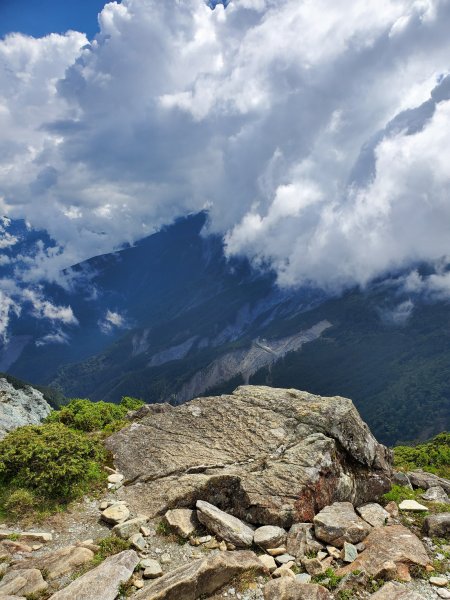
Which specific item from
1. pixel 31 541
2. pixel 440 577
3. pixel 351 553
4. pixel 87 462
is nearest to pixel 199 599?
pixel 351 553

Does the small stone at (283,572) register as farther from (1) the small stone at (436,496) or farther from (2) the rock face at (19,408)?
(2) the rock face at (19,408)

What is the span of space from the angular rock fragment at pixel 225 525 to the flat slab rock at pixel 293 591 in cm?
267

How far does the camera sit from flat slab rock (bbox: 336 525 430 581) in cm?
1455

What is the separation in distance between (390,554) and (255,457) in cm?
A: 818

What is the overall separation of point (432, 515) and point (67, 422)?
24654 millimetres

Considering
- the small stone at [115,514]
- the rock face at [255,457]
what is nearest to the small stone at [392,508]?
the rock face at [255,457]

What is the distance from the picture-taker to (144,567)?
14484mm

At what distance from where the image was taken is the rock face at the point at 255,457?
18.9 metres

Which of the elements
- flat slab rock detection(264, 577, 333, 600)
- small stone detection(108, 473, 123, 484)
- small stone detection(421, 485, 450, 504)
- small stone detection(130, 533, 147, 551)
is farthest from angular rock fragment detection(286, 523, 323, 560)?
small stone detection(421, 485, 450, 504)

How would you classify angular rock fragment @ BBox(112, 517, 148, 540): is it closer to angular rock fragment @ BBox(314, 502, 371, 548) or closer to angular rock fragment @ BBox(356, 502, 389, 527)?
angular rock fragment @ BBox(314, 502, 371, 548)

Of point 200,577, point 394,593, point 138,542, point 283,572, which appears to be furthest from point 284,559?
point 138,542

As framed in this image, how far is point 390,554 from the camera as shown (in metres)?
15.4

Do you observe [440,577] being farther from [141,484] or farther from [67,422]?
[67,422]

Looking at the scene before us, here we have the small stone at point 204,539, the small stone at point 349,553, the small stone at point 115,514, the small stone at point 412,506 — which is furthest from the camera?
the small stone at point 412,506
